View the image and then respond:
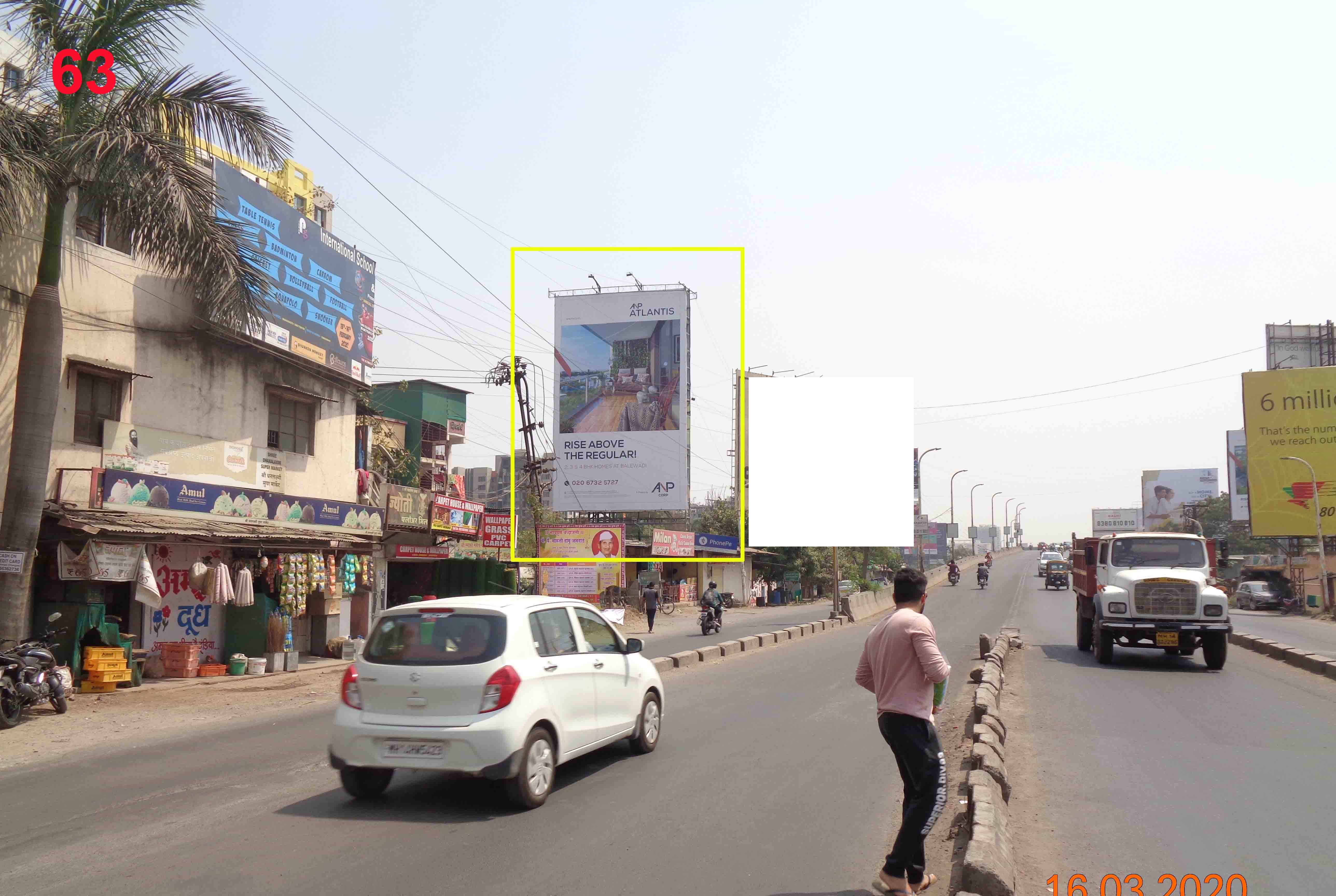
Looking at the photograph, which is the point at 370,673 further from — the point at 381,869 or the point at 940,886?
the point at 940,886

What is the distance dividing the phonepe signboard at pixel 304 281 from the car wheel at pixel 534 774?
11967 millimetres

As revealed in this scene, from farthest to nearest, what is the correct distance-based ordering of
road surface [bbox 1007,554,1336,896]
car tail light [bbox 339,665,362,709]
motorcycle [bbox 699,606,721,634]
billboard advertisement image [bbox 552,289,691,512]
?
billboard advertisement image [bbox 552,289,691,512]
motorcycle [bbox 699,606,721,634]
car tail light [bbox 339,665,362,709]
road surface [bbox 1007,554,1336,896]

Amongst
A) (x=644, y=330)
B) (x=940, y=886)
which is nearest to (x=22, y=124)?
(x=940, y=886)

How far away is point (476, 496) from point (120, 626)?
328ft

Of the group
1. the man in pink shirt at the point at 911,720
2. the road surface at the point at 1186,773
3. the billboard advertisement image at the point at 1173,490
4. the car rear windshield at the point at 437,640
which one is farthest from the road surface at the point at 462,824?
the billboard advertisement image at the point at 1173,490

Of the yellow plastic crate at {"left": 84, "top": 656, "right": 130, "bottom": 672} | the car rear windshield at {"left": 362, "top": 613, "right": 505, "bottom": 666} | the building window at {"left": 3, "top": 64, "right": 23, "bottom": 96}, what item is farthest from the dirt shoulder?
the building window at {"left": 3, "top": 64, "right": 23, "bottom": 96}

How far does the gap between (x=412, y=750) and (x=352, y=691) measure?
0.73 metres

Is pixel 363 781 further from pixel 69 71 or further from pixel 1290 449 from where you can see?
pixel 1290 449

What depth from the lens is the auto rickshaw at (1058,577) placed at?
57.1 m

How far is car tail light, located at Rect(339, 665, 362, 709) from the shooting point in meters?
7.48

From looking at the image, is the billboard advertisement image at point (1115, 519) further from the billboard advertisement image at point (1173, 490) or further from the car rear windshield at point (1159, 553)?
the car rear windshield at point (1159, 553)

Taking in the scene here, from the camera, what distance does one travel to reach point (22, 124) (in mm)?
13453

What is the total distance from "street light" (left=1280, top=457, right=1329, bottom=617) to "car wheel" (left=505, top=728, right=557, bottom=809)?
42947mm

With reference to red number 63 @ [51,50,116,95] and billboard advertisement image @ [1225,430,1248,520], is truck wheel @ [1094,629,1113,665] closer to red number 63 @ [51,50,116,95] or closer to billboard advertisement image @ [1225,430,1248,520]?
red number 63 @ [51,50,116,95]
